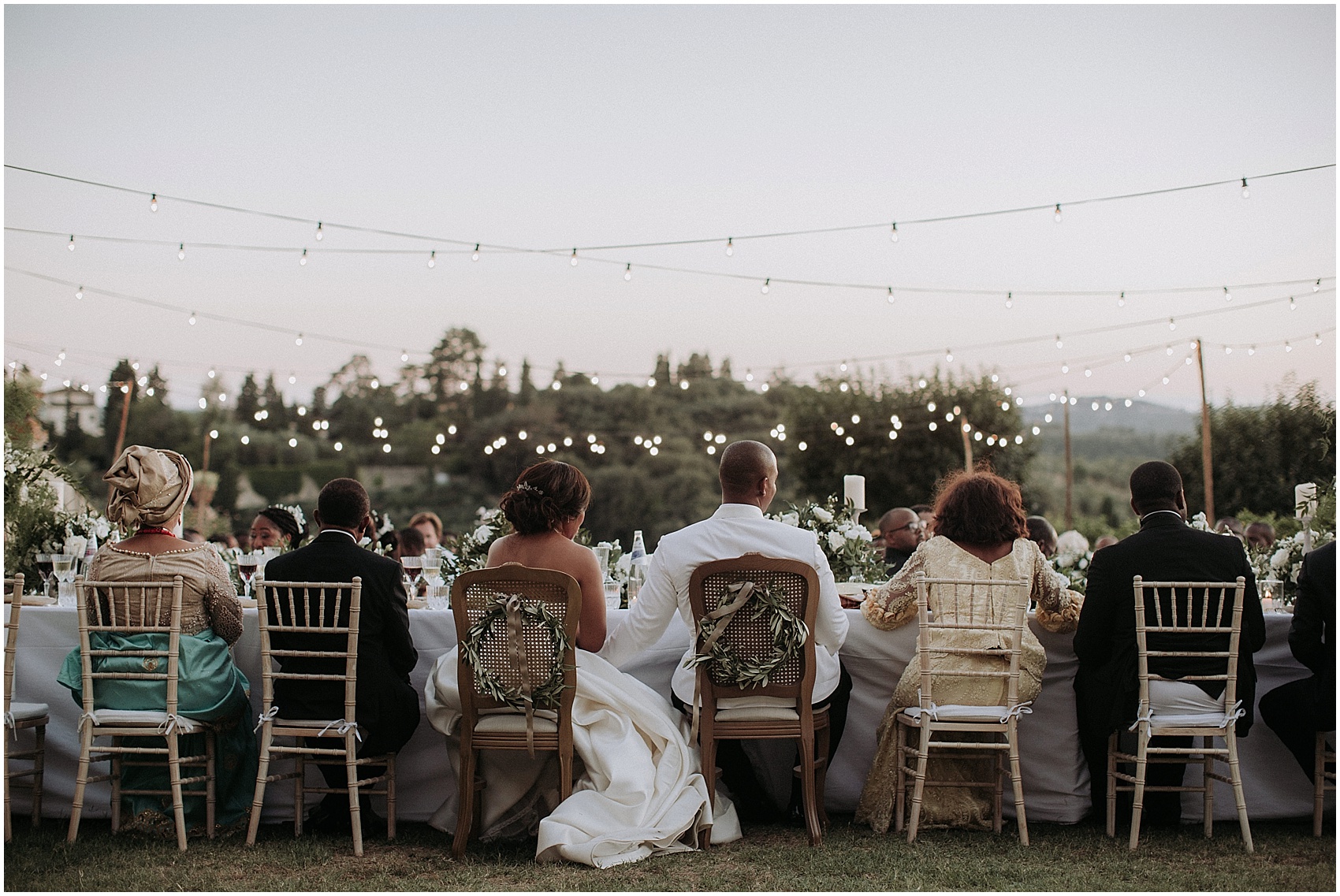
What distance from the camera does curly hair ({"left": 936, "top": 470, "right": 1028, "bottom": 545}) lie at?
3.95 meters

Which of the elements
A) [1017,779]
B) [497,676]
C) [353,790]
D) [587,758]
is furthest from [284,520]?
[1017,779]

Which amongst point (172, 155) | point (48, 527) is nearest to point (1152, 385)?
point (172, 155)

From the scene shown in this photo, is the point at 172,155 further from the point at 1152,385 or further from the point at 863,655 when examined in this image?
the point at 1152,385

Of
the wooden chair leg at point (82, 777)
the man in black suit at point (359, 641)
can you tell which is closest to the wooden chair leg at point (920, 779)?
the man in black suit at point (359, 641)

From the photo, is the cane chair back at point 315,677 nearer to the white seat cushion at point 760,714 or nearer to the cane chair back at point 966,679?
the white seat cushion at point 760,714

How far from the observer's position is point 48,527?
5441mm

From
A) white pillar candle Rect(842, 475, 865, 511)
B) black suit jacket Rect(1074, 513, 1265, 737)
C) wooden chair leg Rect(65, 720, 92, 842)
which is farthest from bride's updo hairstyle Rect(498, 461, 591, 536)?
black suit jacket Rect(1074, 513, 1265, 737)

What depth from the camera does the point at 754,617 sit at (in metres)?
3.68

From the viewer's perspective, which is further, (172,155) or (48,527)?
(172,155)

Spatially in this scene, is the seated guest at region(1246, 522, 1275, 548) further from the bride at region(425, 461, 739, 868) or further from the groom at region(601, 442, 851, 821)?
the bride at region(425, 461, 739, 868)

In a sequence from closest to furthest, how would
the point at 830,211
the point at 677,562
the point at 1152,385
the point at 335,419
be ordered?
1. the point at 677,562
2. the point at 830,211
3. the point at 1152,385
4. the point at 335,419

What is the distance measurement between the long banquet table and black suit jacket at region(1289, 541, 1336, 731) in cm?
37

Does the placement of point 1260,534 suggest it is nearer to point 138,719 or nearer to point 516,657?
point 516,657

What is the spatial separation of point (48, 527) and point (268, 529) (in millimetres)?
1022
